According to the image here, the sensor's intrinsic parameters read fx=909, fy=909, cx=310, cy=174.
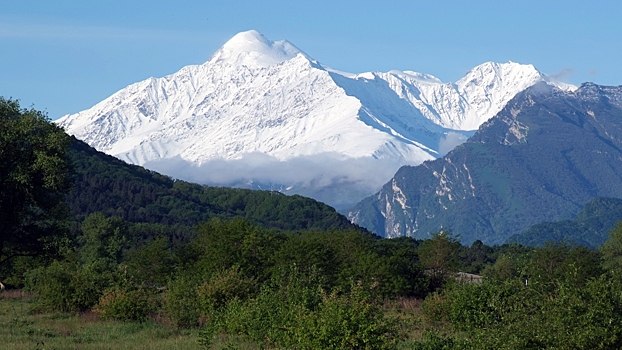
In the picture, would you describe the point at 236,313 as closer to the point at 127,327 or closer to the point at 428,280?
the point at 127,327

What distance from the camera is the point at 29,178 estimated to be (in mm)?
41406

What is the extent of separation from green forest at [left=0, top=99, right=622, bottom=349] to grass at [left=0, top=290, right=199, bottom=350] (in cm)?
8

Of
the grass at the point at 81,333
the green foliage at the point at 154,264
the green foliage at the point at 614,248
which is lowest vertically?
the grass at the point at 81,333

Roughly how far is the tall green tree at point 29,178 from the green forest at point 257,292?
68 mm

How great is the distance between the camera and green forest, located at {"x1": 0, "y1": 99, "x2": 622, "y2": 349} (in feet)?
76.4

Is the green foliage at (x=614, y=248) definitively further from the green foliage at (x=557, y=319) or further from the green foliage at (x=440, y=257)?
the green foliage at (x=557, y=319)

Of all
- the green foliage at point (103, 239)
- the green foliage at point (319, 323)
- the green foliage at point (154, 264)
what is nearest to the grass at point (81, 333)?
the green foliage at point (319, 323)

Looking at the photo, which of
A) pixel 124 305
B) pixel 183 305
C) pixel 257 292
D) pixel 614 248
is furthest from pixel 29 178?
pixel 614 248

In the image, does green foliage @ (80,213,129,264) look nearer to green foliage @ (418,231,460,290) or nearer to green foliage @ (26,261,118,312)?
green foliage @ (418,231,460,290)

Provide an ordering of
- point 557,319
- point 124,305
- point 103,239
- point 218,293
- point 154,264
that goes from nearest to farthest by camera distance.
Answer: point 557,319 → point 124,305 → point 218,293 → point 154,264 → point 103,239

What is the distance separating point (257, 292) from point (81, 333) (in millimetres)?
9704

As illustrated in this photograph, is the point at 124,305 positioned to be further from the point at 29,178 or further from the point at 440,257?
the point at 440,257

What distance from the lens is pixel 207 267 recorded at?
189 feet

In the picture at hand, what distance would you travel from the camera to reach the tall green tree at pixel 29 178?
4172 centimetres
